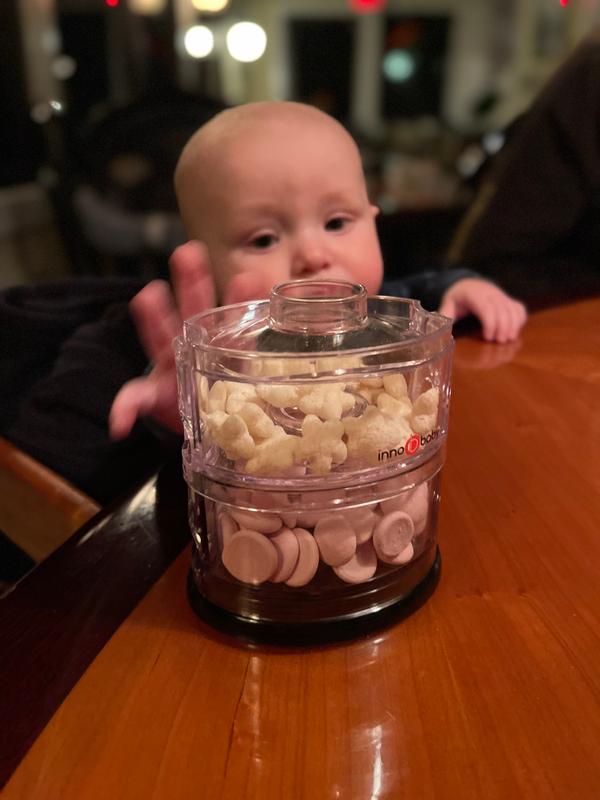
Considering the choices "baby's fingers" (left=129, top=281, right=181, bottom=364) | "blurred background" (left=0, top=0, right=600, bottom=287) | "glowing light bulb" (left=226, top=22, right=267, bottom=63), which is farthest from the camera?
"glowing light bulb" (left=226, top=22, right=267, bottom=63)

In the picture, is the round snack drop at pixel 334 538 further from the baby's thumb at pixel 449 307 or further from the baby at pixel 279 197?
the baby's thumb at pixel 449 307

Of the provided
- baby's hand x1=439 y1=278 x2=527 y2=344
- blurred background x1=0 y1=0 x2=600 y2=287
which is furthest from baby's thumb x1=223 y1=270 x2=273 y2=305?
blurred background x1=0 y1=0 x2=600 y2=287

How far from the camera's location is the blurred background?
6.59ft

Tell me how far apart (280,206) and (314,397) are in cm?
40

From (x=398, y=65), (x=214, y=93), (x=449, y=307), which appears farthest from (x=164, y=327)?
(x=398, y=65)

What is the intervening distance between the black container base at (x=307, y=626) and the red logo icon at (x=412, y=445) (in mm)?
83

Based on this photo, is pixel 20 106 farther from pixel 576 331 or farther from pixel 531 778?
pixel 531 778

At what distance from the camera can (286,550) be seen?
39 cm

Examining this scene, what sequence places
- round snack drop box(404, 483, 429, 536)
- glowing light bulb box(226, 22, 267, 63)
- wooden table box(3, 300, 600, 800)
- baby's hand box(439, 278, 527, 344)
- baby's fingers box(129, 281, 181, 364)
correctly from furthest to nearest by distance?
glowing light bulb box(226, 22, 267, 63)
baby's hand box(439, 278, 527, 344)
baby's fingers box(129, 281, 181, 364)
round snack drop box(404, 483, 429, 536)
wooden table box(3, 300, 600, 800)

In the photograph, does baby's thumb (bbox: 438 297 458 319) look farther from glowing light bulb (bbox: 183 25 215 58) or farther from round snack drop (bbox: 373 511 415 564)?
glowing light bulb (bbox: 183 25 215 58)

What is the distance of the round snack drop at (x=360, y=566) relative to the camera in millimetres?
402

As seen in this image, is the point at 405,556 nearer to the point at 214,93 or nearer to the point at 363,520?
the point at 363,520

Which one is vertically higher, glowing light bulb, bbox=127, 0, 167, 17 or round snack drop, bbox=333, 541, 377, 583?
glowing light bulb, bbox=127, 0, 167, 17

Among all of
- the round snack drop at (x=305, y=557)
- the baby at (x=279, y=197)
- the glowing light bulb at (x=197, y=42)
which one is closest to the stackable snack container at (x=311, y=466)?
the round snack drop at (x=305, y=557)
